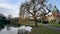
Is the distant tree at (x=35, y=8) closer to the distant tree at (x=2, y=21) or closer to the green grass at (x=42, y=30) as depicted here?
the green grass at (x=42, y=30)

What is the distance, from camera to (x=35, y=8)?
2570mm

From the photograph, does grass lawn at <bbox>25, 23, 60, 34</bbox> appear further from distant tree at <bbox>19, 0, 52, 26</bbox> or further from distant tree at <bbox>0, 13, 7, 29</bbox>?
distant tree at <bbox>0, 13, 7, 29</bbox>

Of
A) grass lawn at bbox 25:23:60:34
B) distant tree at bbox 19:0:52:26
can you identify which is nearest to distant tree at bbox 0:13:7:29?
distant tree at bbox 19:0:52:26

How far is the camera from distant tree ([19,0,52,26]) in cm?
255

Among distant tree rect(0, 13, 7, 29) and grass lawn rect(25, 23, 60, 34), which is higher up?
distant tree rect(0, 13, 7, 29)

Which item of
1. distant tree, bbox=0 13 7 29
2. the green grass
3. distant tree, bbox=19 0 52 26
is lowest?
the green grass

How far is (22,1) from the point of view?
2.55m

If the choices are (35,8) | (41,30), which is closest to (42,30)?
(41,30)

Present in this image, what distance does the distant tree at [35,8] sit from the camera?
2553 mm

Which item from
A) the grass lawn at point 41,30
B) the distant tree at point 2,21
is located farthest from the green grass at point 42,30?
the distant tree at point 2,21

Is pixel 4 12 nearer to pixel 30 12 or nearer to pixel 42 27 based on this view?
pixel 30 12

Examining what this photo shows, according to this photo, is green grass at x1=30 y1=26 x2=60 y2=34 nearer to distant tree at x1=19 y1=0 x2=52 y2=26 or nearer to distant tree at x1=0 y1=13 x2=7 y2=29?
distant tree at x1=19 y1=0 x2=52 y2=26

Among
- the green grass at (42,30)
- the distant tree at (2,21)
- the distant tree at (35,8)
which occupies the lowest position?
the green grass at (42,30)

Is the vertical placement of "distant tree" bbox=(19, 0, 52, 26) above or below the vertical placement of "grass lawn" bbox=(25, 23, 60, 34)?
above
